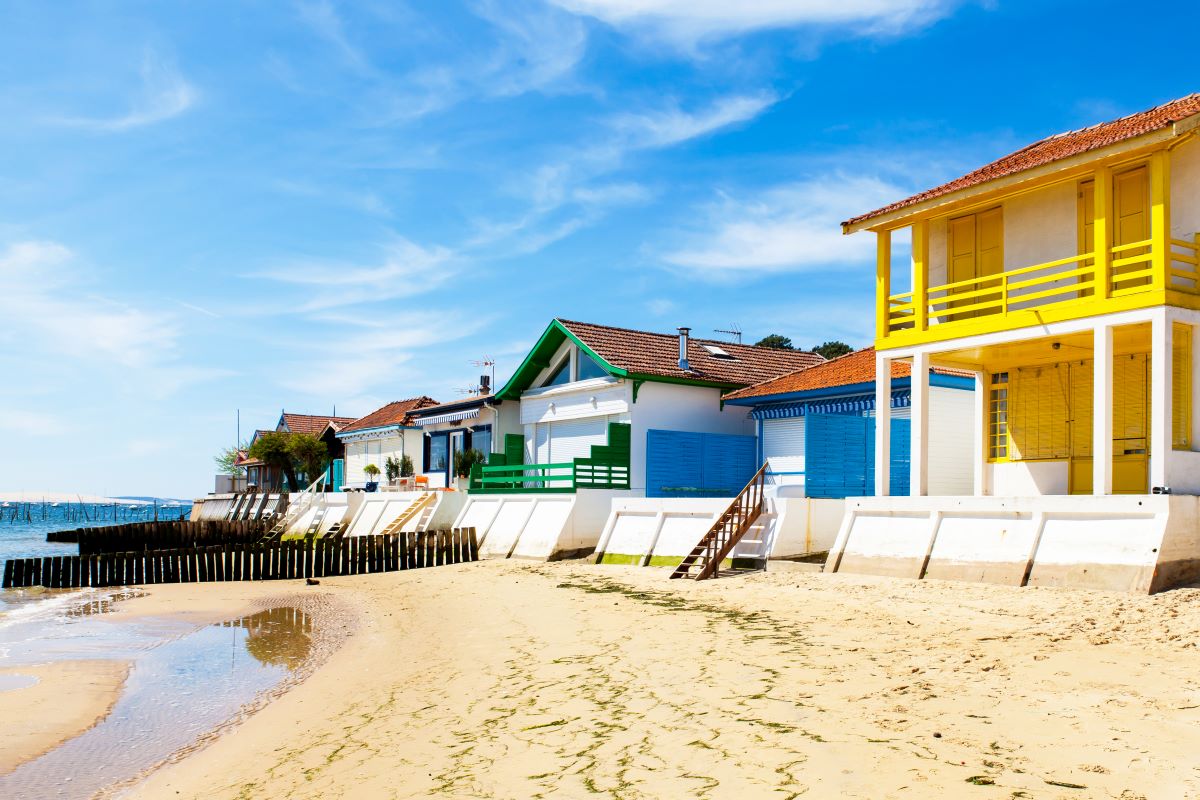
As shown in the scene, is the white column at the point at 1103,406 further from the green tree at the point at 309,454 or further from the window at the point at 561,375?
the green tree at the point at 309,454

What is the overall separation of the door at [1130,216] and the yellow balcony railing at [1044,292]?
3 cm

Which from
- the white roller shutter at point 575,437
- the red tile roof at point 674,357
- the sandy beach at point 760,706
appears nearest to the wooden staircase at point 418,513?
the white roller shutter at point 575,437

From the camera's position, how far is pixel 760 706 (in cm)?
755

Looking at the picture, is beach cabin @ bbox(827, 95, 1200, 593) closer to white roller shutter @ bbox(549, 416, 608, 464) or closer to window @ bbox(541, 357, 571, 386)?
white roller shutter @ bbox(549, 416, 608, 464)

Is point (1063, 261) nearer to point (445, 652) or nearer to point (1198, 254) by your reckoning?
point (1198, 254)

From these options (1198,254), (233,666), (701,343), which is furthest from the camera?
(701,343)

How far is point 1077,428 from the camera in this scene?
56.3 feet

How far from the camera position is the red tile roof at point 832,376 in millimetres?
22234

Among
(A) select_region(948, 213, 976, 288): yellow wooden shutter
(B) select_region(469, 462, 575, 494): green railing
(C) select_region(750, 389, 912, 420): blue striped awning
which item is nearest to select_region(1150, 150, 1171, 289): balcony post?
(A) select_region(948, 213, 976, 288): yellow wooden shutter

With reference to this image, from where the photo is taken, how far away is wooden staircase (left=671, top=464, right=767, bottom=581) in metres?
17.0

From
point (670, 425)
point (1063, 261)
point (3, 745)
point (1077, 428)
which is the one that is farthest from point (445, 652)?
point (670, 425)

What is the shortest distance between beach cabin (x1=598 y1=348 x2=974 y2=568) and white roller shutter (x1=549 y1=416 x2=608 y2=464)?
3378 mm

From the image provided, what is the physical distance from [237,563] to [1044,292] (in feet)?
60.8

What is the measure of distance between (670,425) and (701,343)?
198 inches
